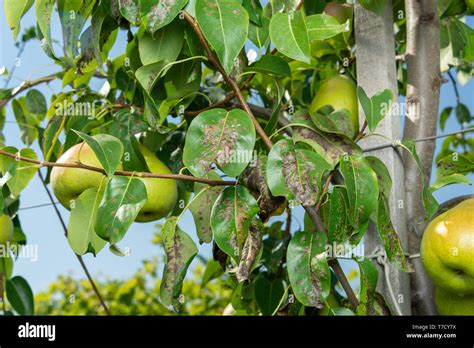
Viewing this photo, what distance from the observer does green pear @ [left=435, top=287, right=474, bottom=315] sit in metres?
0.90

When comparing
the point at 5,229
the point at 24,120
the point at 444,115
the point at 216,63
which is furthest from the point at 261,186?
the point at 444,115

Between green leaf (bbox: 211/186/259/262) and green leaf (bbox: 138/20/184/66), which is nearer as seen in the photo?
green leaf (bbox: 211/186/259/262)

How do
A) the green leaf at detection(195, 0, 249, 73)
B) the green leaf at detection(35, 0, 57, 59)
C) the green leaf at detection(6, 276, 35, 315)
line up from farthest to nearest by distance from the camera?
the green leaf at detection(6, 276, 35, 315) → the green leaf at detection(35, 0, 57, 59) → the green leaf at detection(195, 0, 249, 73)

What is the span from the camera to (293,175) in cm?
74

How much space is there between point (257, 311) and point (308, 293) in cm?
58

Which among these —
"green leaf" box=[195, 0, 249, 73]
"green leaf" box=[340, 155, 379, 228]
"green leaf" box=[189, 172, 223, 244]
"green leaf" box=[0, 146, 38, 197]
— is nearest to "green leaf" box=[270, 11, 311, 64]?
"green leaf" box=[195, 0, 249, 73]

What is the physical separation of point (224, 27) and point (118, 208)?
0.80 feet

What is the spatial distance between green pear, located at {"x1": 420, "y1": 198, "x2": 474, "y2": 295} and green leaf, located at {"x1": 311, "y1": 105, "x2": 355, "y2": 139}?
0.17 metres

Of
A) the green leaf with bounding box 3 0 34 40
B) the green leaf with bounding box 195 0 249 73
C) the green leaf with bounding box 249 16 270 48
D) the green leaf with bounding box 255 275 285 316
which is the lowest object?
the green leaf with bounding box 255 275 285 316

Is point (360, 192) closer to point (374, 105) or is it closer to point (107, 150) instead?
point (374, 105)

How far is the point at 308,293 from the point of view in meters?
0.75

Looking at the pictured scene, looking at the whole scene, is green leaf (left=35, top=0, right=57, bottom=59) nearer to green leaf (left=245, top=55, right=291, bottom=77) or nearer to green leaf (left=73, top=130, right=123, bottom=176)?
green leaf (left=73, top=130, right=123, bottom=176)

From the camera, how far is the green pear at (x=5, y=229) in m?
1.20

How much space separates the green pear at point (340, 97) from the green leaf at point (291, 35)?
270mm
